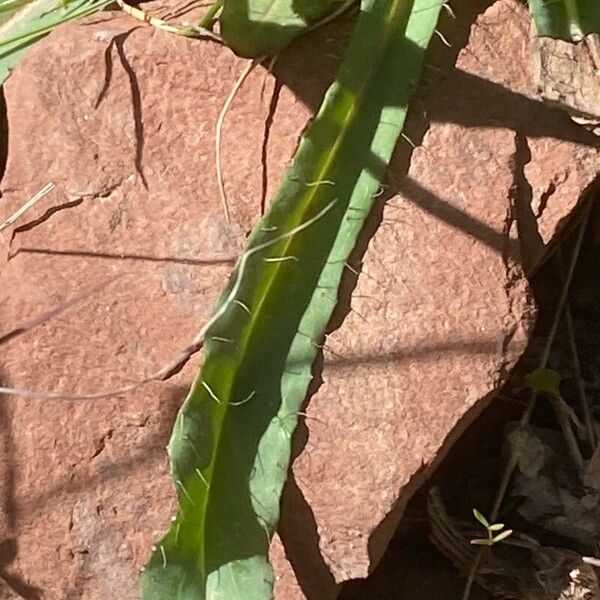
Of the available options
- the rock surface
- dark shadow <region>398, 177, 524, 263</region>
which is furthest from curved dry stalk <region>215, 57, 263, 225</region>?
dark shadow <region>398, 177, 524, 263</region>

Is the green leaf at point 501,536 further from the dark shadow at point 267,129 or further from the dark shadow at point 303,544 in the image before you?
the dark shadow at point 267,129

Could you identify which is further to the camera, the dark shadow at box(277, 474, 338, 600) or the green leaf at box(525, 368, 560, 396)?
the green leaf at box(525, 368, 560, 396)

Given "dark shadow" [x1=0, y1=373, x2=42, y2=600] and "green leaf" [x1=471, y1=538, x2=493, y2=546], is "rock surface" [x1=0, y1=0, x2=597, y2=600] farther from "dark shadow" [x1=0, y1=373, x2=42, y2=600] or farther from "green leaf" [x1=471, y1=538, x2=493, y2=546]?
"green leaf" [x1=471, y1=538, x2=493, y2=546]

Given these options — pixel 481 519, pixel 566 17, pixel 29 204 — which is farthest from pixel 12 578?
pixel 566 17

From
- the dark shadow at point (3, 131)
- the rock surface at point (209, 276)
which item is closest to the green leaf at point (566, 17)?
the rock surface at point (209, 276)

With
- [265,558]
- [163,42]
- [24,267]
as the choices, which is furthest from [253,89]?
[265,558]

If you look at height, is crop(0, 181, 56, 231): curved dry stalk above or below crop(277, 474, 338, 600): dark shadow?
above
